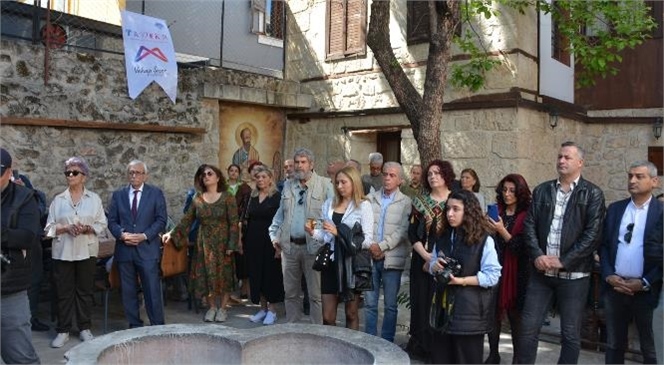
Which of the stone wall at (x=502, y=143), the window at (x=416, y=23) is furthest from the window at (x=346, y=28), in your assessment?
the stone wall at (x=502, y=143)

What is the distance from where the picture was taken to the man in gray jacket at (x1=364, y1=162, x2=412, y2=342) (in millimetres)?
5051

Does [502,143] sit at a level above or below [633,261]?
above

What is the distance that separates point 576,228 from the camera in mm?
4180

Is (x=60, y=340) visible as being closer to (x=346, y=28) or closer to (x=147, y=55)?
(x=147, y=55)

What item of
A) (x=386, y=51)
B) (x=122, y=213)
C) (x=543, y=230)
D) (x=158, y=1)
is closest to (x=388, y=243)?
(x=543, y=230)

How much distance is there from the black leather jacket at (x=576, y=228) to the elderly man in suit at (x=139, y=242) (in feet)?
11.8

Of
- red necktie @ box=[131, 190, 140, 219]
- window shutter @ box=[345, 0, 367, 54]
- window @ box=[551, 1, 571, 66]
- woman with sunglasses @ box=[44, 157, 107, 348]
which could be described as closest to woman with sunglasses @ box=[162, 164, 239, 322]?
red necktie @ box=[131, 190, 140, 219]

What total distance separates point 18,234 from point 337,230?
2364 millimetres

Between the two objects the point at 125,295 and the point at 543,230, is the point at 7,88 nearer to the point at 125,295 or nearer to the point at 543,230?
the point at 125,295

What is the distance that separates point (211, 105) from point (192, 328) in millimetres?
6048

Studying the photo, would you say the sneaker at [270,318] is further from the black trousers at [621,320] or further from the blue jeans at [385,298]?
the black trousers at [621,320]

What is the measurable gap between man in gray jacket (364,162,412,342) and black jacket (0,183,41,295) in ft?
8.60

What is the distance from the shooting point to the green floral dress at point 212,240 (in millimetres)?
6402

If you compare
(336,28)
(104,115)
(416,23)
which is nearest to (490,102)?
(416,23)
